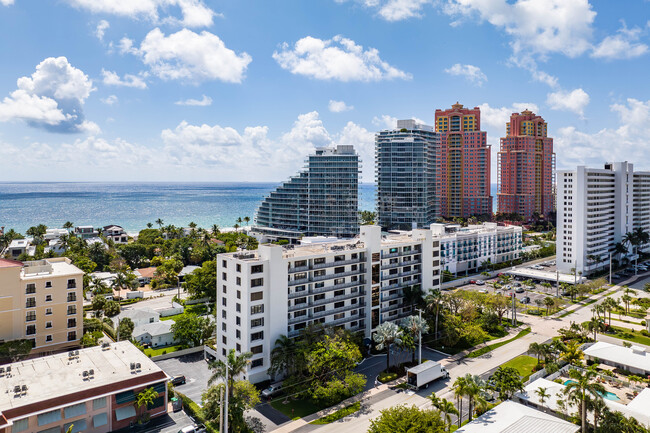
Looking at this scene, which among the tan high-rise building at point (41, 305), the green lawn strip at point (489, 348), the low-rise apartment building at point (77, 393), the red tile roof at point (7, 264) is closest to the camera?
the low-rise apartment building at point (77, 393)

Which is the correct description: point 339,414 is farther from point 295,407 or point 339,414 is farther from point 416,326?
point 416,326

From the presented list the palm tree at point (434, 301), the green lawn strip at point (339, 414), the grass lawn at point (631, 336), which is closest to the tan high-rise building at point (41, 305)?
the green lawn strip at point (339, 414)

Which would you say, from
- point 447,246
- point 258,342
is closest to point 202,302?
point 258,342

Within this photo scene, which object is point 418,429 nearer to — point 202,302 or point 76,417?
point 76,417

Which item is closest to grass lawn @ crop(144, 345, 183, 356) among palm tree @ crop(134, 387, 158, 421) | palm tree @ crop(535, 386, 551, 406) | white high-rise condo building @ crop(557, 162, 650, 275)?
palm tree @ crop(134, 387, 158, 421)

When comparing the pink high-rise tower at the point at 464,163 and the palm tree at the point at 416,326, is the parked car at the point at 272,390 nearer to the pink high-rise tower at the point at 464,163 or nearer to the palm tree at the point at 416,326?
the palm tree at the point at 416,326

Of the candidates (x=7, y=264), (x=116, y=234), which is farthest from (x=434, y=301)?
(x=116, y=234)

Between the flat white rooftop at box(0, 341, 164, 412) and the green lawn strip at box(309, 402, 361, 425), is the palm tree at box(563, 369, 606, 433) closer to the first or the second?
the green lawn strip at box(309, 402, 361, 425)
